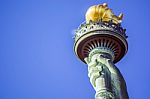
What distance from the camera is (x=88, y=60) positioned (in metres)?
35.7

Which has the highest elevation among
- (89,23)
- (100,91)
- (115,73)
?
(89,23)

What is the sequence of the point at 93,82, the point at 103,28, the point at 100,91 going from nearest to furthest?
the point at 100,91 < the point at 93,82 < the point at 103,28

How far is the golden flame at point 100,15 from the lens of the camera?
121 ft

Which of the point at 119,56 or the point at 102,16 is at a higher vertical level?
the point at 102,16

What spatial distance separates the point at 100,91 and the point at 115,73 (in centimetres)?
266

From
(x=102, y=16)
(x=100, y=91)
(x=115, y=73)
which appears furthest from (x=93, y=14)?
(x=100, y=91)

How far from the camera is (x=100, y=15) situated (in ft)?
121

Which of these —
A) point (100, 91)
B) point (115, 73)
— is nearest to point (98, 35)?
point (115, 73)

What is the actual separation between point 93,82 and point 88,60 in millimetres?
4147

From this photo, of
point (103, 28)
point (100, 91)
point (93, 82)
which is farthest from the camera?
point (103, 28)

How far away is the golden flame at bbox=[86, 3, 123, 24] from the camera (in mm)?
36938

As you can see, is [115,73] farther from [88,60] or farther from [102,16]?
[102,16]

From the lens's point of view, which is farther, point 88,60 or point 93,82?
point 88,60

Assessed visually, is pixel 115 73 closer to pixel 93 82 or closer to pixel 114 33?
pixel 93 82
